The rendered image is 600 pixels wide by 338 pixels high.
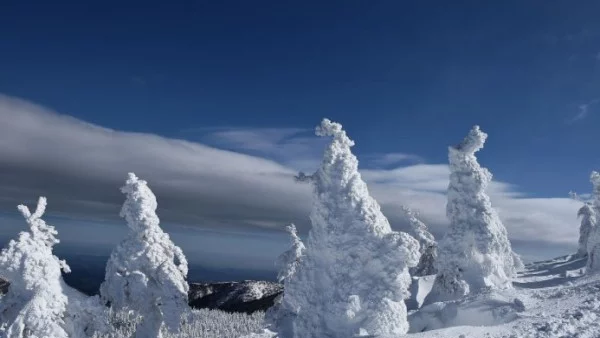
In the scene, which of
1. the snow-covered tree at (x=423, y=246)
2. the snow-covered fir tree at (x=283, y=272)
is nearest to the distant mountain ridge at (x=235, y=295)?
the snow-covered tree at (x=423, y=246)

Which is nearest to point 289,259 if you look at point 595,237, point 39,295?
point 39,295

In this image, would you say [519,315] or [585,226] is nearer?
[519,315]

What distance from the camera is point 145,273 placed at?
3092 cm

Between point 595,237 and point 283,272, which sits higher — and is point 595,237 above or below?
above

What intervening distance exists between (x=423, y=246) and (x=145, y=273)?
42.7 meters

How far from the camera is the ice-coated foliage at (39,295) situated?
23.3m

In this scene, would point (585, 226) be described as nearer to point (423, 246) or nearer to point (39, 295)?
point (423, 246)

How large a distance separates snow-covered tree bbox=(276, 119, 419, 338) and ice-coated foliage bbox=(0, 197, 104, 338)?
38.5 ft

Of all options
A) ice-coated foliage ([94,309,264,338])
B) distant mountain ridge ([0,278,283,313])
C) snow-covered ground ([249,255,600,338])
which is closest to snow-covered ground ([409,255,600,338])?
snow-covered ground ([249,255,600,338])

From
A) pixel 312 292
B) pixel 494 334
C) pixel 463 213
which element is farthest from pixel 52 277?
pixel 463 213

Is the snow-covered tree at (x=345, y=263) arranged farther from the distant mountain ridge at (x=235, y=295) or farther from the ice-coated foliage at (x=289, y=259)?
the distant mountain ridge at (x=235, y=295)

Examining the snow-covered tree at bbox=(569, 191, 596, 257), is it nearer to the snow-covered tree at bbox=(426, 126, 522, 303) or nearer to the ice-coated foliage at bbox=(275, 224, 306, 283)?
the snow-covered tree at bbox=(426, 126, 522, 303)

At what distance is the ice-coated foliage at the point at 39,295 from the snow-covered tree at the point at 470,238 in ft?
90.4

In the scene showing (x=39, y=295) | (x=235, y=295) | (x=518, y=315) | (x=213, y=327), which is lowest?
(x=213, y=327)
